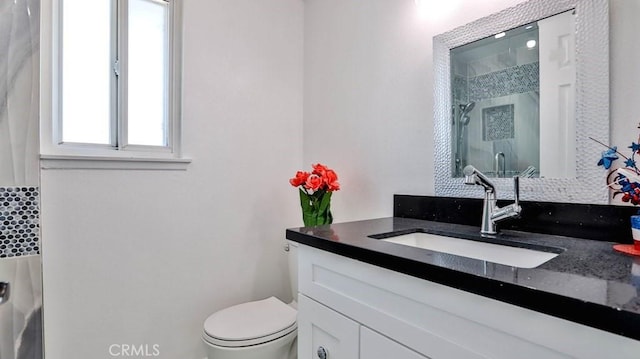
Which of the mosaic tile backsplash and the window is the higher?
the window

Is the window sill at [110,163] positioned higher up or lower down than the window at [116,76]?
lower down

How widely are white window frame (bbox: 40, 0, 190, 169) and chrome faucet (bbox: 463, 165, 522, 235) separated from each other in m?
1.31

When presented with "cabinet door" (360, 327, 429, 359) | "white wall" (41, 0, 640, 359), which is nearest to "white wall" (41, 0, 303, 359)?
"white wall" (41, 0, 640, 359)

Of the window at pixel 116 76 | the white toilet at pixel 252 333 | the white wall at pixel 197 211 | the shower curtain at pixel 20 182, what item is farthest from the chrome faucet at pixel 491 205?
the shower curtain at pixel 20 182

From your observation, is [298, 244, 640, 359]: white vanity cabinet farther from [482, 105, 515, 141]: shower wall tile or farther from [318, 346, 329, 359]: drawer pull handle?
[482, 105, 515, 141]: shower wall tile

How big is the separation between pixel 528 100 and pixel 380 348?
91 centimetres

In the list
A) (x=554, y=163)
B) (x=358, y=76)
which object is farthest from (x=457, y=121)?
(x=358, y=76)

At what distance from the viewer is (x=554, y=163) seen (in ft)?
3.12

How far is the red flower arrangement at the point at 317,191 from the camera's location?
5.11 ft

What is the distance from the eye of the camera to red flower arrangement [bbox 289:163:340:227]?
5.11 feet

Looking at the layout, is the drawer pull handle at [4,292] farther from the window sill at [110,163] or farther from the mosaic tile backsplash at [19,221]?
the window sill at [110,163]

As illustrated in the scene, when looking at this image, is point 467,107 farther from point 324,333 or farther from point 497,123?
point 324,333

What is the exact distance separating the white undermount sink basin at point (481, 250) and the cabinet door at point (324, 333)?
293 mm

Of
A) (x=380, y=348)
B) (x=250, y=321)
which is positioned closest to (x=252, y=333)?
(x=250, y=321)
